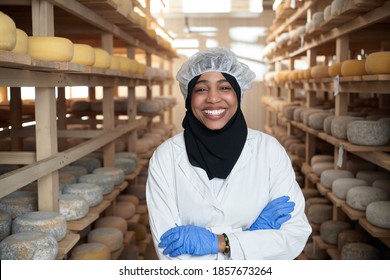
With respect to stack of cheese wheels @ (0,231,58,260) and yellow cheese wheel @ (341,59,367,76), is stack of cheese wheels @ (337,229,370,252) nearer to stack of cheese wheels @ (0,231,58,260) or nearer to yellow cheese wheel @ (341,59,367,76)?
yellow cheese wheel @ (341,59,367,76)

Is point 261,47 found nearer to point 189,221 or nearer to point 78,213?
point 78,213

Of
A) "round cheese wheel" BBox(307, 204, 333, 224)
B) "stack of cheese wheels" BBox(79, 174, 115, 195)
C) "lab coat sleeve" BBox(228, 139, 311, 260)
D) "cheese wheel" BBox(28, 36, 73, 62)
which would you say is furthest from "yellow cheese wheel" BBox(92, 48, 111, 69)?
"round cheese wheel" BBox(307, 204, 333, 224)

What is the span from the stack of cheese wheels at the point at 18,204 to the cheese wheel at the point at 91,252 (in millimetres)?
554

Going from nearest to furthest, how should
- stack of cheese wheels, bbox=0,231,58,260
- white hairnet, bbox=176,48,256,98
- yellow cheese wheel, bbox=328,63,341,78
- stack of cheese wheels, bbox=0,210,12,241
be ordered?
white hairnet, bbox=176,48,256,98 → stack of cheese wheels, bbox=0,231,58,260 → stack of cheese wheels, bbox=0,210,12,241 → yellow cheese wheel, bbox=328,63,341,78

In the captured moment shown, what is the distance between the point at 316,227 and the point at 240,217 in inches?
104

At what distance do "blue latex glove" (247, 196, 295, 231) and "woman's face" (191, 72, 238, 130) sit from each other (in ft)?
1.23

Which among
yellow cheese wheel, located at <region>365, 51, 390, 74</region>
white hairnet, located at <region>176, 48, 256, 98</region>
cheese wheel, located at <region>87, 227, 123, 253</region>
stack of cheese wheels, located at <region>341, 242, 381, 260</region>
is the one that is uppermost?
yellow cheese wheel, located at <region>365, 51, 390, 74</region>

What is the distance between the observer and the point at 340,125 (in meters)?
3.91

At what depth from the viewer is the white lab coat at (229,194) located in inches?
75.6

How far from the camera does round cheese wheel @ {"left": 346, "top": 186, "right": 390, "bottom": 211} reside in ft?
11.2

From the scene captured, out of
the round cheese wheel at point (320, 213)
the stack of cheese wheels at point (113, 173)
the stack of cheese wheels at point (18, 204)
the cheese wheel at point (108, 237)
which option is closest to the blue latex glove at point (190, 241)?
the stack of cheese wheels at point (18, 204)

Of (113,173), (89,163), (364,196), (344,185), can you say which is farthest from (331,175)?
(89,163)

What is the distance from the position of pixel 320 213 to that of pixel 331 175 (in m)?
0.44
